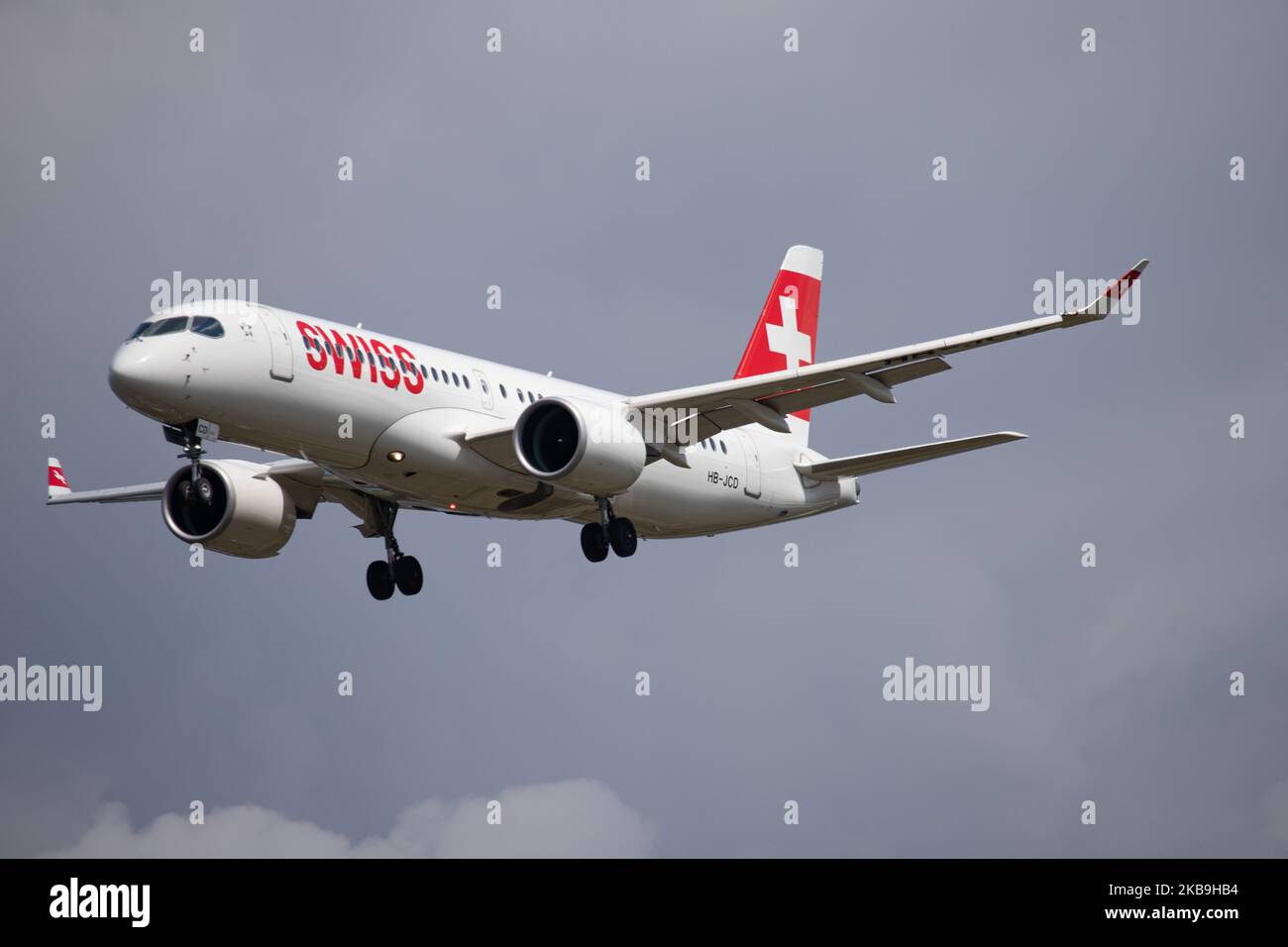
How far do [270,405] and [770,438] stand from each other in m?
14.3

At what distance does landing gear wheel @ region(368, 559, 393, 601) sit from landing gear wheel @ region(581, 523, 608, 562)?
5158 mm

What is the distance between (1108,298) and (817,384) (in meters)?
8.06

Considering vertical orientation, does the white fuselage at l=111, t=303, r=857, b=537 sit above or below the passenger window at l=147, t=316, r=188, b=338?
below

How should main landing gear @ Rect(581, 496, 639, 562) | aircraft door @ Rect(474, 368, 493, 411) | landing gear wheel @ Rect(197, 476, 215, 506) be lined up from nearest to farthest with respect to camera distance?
landing gear wheel @ Rect(197, 476, 215, 506), aircraft door @ Rect(474, 368, 493, 411), main landing gear @ Rect(581, 496, 639, 562)

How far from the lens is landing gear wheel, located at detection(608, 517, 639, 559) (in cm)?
4228

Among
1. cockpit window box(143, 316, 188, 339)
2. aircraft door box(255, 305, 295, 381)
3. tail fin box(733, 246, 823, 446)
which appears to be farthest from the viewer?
tail fin box(733, 246, 823, 446)

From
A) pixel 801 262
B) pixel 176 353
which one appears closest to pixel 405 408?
pixel 176 353

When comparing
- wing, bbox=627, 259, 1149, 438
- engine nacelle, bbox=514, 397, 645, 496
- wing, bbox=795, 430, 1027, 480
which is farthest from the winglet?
engine nacelle, bbox=514, 397, 645, 496

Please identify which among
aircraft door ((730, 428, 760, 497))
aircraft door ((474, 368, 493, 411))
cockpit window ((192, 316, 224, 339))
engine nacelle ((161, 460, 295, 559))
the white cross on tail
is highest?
the white cross on tail

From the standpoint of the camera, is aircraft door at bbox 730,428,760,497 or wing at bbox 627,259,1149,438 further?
aircraft door at bbox 730,428,760,497

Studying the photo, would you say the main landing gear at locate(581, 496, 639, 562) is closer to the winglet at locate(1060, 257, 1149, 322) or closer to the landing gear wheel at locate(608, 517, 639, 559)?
the landing gear wheel at locate(608, 517, 639, 559)

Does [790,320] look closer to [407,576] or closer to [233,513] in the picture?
[407,576]

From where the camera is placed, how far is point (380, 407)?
3809cm

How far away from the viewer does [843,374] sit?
39031 mm
